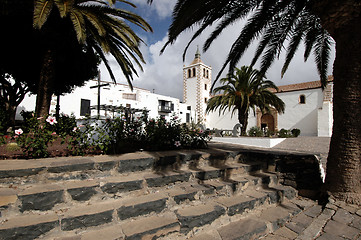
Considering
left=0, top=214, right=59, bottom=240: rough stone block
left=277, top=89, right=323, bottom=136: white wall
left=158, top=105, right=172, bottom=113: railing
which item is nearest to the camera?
left=0, top=214, right=59, bottom=240: rough stone block

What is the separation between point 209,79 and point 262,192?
3527 cm

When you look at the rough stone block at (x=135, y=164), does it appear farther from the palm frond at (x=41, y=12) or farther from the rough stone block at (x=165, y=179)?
the palm frond at (x=41, y=12)

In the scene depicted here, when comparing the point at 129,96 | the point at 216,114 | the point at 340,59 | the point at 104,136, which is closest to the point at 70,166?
the point at 104,136

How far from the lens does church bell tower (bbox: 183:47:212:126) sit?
33969mm

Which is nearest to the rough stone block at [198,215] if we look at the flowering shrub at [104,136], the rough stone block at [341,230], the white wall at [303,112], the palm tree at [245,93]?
the rough stone block at [341,230]

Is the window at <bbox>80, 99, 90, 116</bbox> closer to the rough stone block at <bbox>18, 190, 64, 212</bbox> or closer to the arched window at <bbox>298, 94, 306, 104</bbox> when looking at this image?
the rough stone block at <bbox>18, 190, 64, 212</bbox>

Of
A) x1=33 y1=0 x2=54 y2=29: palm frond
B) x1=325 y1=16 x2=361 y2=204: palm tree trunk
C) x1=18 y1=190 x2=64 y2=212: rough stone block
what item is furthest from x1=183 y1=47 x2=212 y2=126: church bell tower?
x1=18 y1=190 x2=64 y2=212: rough stone block

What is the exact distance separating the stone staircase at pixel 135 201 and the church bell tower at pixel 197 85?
1172 inches

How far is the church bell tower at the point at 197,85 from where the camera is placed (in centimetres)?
3397

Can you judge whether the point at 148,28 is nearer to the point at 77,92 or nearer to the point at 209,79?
the point at 77,92

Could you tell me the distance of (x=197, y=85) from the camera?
34438 millimetres

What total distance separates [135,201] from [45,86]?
16.8 ft

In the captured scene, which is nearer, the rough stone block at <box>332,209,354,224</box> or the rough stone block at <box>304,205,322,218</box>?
the rough stone block at <box>332,209,354,224</box>

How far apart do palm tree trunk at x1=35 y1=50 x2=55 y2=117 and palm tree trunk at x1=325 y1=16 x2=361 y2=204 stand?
6787mm
